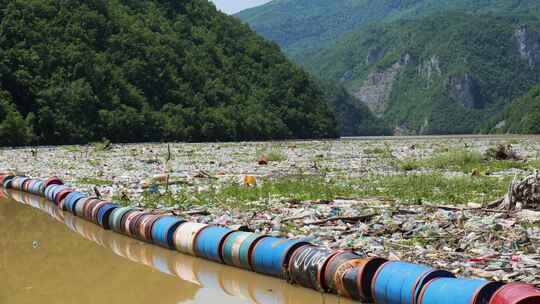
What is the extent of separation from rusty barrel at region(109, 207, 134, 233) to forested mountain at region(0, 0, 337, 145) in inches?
1713

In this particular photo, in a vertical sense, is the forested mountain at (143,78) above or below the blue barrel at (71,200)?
above

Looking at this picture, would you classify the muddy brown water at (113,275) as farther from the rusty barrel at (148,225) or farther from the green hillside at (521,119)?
the green hillside at (521,119)

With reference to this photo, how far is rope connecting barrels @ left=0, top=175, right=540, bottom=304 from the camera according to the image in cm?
678

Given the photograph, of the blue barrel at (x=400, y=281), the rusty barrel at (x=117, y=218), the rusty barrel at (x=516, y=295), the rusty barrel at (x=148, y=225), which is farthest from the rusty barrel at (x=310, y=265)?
the rusty barrel at (x=117, y=218)

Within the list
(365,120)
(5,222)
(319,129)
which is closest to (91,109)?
(319,129)

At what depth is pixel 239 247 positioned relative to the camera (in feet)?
33.6

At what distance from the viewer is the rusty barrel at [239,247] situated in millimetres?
10023

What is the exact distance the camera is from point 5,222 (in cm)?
1596

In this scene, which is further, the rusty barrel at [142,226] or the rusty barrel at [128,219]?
the rusty barrel at [128,219]

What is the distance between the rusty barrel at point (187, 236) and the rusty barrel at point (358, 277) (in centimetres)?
333

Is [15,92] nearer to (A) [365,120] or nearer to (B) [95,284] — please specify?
(B) [95,284]

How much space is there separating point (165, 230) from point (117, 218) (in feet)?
6.90

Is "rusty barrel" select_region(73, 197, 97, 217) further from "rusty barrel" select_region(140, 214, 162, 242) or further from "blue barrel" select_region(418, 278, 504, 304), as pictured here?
"blue barrel" select_region(418, 278, 504, 304)

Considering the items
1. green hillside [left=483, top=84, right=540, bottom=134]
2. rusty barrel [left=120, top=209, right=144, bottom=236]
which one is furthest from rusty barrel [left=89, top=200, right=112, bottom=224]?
green hillside [left=483, top=84, right=540, bottom=134]
